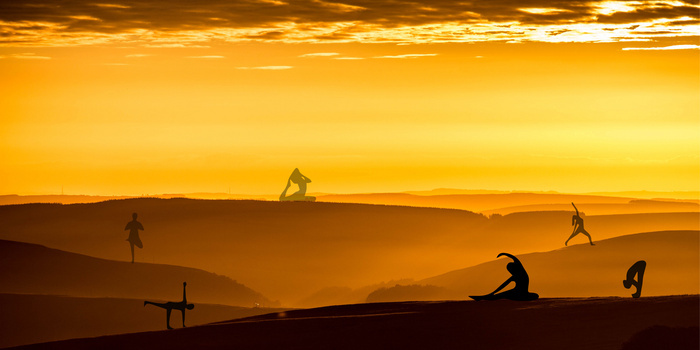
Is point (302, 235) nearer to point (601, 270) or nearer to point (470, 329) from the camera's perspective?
point (601, 270)

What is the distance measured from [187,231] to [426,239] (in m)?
11.6

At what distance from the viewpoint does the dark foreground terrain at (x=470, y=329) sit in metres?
13.9

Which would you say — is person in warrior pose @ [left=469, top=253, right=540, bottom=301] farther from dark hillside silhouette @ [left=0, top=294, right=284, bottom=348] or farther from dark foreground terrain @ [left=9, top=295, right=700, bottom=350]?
dark hillside silhouette @ [left=0, top=294, right=284, bottom=348]

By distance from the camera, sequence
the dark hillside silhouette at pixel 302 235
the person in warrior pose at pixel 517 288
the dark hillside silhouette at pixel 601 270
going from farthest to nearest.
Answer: the dark hillside silhouette at pixel 302 235 → the dark hillside silhouette at pixel 601 270 → the person in warrior pose at pixel 517 288

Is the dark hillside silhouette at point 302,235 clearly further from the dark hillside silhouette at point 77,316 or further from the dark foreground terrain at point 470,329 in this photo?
the dark foreground terrain at point 470,329

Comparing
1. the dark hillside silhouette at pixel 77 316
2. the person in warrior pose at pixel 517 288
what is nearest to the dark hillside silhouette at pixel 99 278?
the dark hillside silhouette at pixel 77 316

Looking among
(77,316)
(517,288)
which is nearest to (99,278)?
(77,316)

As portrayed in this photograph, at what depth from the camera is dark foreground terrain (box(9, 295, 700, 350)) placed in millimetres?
13922

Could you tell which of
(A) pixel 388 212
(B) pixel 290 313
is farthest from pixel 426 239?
(B) pixel 290 313

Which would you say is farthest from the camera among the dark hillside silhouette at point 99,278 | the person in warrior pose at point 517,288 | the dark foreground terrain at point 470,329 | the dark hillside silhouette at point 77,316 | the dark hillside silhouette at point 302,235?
the dark hillside silhouette at point 302,235

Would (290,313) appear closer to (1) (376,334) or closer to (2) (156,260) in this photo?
(1) (376,334)

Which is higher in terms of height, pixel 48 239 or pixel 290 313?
pixel 290 313

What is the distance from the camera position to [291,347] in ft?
48.8

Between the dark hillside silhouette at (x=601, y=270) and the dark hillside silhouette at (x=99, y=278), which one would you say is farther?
the dark hillside silhouette at (x=601, y=270)
